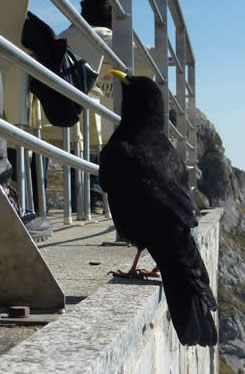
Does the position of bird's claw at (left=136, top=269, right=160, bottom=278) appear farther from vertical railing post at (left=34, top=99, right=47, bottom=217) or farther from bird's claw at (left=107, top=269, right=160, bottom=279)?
vertical railing post at (left=34, top=99, right=47, bottom=217)

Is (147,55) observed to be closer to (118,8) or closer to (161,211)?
(118,8)

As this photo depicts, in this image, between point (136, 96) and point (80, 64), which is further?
point (80, 64)

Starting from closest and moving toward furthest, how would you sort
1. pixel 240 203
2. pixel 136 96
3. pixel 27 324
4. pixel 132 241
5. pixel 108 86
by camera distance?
pixel 27 324
pixel 132 241
pixel 136 96
pixel 108 86
pixel 240 203

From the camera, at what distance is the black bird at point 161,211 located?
2252mm

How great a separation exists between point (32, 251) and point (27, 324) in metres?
0.23

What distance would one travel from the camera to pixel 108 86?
6867mm

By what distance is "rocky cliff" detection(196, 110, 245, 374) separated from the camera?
2520 cm

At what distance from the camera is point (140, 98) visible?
3.08 meters

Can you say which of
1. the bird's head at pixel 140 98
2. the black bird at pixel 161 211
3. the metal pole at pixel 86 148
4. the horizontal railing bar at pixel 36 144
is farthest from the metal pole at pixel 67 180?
the black bird at pixel 161 211

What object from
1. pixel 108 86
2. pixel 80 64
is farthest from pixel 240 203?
pixel 80 64

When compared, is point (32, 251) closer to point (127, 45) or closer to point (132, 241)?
point (132, 241)

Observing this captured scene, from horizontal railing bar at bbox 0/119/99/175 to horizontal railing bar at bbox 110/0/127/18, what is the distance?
916 mm

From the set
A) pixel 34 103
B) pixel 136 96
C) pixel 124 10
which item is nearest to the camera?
pixel 136 96

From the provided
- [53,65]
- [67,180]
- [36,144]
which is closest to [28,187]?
[67,180]
